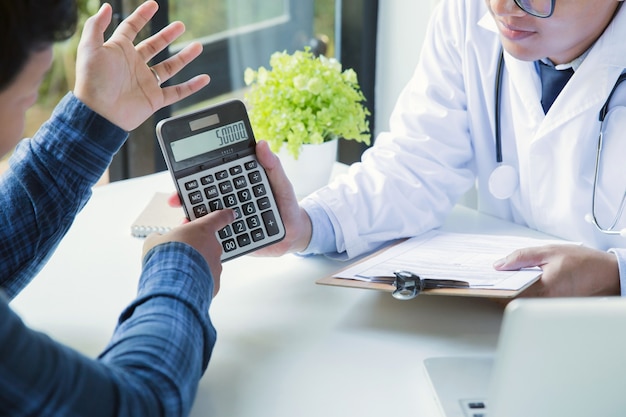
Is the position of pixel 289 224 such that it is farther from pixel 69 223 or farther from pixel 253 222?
pixel 69 223

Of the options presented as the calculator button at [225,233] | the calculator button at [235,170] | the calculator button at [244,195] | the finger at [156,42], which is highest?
the finger at [156,42]

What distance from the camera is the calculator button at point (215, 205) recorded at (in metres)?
1.14

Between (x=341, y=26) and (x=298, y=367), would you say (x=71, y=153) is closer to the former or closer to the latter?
(x=298, y=367)

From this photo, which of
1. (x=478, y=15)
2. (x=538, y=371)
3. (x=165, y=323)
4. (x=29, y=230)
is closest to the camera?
(x=538, y=371)

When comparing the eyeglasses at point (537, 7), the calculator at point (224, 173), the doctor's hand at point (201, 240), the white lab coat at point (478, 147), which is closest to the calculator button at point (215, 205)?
the calculator at point (224, 173)

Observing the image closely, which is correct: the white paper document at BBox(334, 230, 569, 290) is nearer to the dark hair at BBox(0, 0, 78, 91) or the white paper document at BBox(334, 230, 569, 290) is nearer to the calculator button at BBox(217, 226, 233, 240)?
the calculator button at BBox(217, 226, 233, 240)

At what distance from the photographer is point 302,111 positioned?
1.49 meters

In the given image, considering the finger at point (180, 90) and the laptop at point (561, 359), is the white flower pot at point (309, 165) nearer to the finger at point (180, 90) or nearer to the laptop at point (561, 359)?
the finger at point (180, 90)

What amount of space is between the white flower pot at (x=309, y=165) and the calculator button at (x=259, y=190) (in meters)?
0.32

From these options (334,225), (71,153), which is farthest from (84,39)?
(334,225)

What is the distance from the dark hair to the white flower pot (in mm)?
777

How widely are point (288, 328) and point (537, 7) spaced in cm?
60

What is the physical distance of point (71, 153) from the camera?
1082mm

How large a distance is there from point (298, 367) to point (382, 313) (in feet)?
0.56
